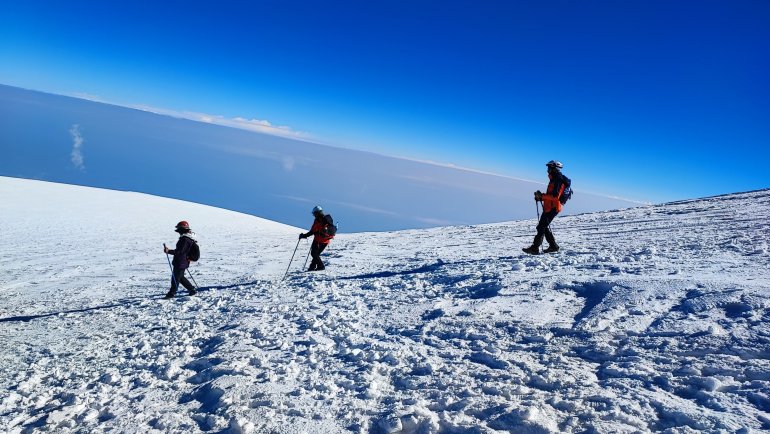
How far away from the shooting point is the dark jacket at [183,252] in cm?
1020

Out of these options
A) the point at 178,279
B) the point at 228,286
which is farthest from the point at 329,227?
the point at 178,279

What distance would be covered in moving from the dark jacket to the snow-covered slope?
2.80 feet

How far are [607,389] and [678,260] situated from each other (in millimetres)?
6564

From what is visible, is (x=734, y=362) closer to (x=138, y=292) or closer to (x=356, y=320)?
(x=356, y=320)

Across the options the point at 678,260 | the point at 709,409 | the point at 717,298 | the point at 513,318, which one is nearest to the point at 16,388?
the point at 513,318

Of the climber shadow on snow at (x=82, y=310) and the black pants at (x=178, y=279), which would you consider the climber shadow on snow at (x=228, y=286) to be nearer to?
the black pants at (x=178, y=279)

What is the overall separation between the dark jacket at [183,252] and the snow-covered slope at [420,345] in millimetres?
852

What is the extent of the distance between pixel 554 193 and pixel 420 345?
22.2 feet

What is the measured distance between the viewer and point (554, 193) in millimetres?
10922

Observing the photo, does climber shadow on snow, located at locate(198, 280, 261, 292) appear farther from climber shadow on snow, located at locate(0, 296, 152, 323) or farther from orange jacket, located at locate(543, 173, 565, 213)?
orange jacket, located at locate(543, 173, 565, 213)

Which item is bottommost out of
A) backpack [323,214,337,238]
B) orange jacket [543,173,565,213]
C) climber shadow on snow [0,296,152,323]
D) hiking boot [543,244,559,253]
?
climber shadow on snow [0,296,152,323]

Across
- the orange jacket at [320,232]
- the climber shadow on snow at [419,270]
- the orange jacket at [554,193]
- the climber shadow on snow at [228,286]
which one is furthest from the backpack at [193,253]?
the orange jacket at [554,193]

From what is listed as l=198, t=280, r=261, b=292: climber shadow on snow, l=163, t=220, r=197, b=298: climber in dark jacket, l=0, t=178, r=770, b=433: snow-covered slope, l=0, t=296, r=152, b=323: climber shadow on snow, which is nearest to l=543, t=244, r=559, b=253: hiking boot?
l=0, t=178, r=770, b=433: snow-covered slope

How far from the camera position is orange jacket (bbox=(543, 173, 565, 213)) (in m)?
10.9
